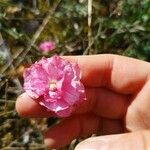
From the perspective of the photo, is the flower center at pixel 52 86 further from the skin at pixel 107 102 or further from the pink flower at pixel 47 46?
the pink flower at pixel 47 46

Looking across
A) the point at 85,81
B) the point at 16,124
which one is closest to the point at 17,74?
the point at 16,124

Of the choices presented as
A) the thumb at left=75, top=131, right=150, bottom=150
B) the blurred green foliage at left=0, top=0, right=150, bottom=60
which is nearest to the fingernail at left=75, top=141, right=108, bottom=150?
the thumb at left=75, top=131, right=150, bottom=150

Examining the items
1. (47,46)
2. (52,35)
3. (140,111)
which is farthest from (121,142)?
(52,35)

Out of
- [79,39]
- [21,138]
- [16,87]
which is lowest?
[21,138]

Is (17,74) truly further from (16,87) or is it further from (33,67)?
(33,67)

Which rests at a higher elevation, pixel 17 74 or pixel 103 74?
pixel 103 74

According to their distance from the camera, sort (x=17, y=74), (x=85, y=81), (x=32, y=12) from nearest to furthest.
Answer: (x=85, y=81), (x=17, y=74), (x=32, y=12)

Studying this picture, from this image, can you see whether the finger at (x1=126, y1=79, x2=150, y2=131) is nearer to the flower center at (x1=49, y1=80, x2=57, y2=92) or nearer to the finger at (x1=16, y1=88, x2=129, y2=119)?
the finger at (x1=16, y1=88, x2=129, y2=119)

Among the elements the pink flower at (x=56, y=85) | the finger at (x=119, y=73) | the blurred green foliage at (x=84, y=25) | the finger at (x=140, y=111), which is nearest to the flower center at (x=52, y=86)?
the pink flower at (x=56, y=85)

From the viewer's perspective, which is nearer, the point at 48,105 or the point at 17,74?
the point at 48,105
